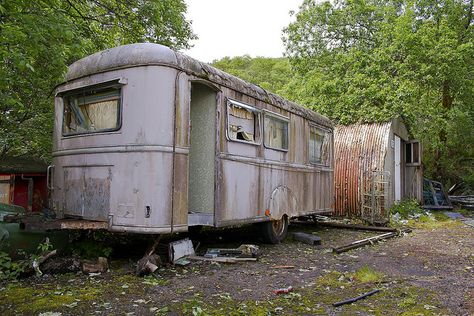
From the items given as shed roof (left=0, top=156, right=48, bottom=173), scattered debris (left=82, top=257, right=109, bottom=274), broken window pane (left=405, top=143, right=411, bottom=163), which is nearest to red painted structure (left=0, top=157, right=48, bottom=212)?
shed roof (left=0, top=156, right=48, bottom=173)

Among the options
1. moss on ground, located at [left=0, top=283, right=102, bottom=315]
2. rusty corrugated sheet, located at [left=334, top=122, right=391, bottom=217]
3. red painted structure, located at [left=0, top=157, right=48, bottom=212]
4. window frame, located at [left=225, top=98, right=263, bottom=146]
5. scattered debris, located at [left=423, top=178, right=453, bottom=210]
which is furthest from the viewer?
scattered debris, located at [left=423, top=178, right=453, bottom=210]

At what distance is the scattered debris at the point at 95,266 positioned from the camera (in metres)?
5.36

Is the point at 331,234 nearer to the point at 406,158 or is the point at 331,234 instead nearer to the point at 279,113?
the point at 279,113

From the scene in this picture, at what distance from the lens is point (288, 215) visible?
858cm

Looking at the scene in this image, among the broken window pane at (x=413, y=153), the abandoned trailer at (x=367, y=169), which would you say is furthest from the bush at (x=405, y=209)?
the broken window pane at (x=413, y=153)

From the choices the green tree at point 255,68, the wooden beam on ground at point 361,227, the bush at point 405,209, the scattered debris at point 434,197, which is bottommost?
the wooden beam on ground at point 361,227

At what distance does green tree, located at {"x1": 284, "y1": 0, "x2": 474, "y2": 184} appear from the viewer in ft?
52.9

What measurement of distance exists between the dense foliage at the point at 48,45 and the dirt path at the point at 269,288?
9.73ft

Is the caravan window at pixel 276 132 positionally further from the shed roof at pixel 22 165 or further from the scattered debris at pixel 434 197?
the scattered debris at pixel 434 197

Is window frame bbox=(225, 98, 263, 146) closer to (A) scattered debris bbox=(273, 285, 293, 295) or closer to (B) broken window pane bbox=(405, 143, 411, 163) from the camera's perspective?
(A) scattered debris bbox=(273, 285, 293, 295)

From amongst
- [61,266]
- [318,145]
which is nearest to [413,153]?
[318,145]

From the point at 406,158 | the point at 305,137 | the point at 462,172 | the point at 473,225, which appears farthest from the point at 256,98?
the point at 462,172

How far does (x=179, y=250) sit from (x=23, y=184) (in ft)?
13.7

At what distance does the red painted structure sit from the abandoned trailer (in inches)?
354
